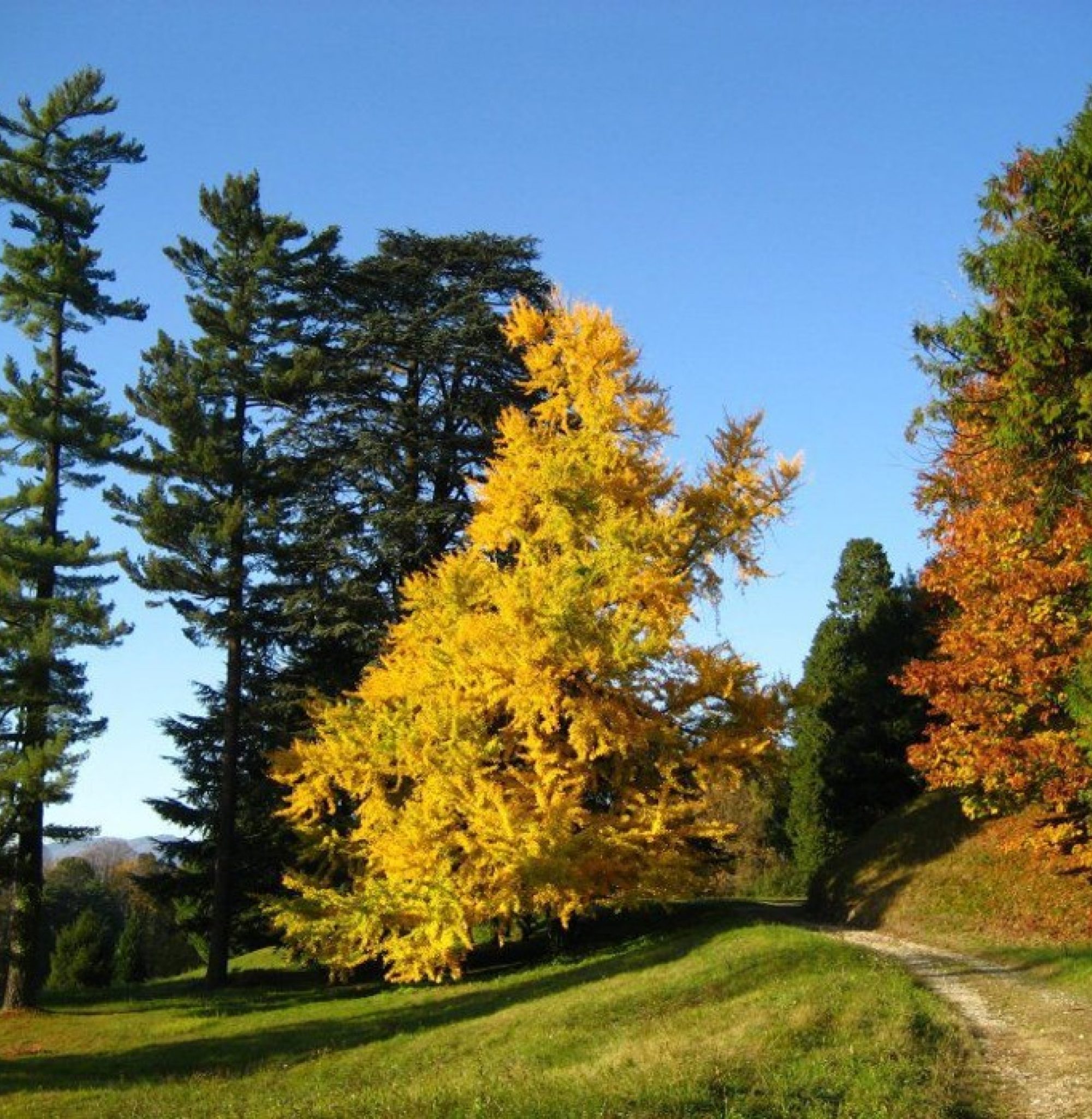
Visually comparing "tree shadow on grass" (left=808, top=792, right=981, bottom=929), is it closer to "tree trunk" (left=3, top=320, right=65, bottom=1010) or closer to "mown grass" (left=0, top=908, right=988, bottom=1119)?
"mown grass" (left=0, top=908, right=988, bottom=1119)

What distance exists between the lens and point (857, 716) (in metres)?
33.8

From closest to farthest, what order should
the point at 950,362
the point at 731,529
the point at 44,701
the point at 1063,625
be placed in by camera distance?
the point at 950,362 < the point at 1063,625 < the point at 731,529 < the point at 44,701

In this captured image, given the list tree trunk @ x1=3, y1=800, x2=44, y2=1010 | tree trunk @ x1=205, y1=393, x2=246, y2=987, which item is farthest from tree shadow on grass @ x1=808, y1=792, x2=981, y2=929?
tree trunk @ x1=3, y1=800, x2=44, y2=1010

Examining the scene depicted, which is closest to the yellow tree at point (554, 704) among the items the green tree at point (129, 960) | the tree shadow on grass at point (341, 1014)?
the tree shadow on grass at point (341, 1014)

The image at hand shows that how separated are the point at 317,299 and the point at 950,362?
746 inches

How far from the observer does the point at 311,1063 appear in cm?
1502

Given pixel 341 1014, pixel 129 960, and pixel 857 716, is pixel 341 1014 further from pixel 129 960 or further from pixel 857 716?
pixel 129 960

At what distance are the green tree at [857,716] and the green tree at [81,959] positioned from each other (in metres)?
26.6

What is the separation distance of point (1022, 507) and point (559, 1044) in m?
11.8

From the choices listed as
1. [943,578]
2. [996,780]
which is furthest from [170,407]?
[996,780]

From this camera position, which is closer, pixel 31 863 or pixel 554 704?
pixel 554 704

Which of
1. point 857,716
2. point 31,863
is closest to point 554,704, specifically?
point 31,863

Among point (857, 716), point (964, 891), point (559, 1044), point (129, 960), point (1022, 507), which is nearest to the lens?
point (559, 1044)

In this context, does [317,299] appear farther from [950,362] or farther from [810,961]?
[810,961]
